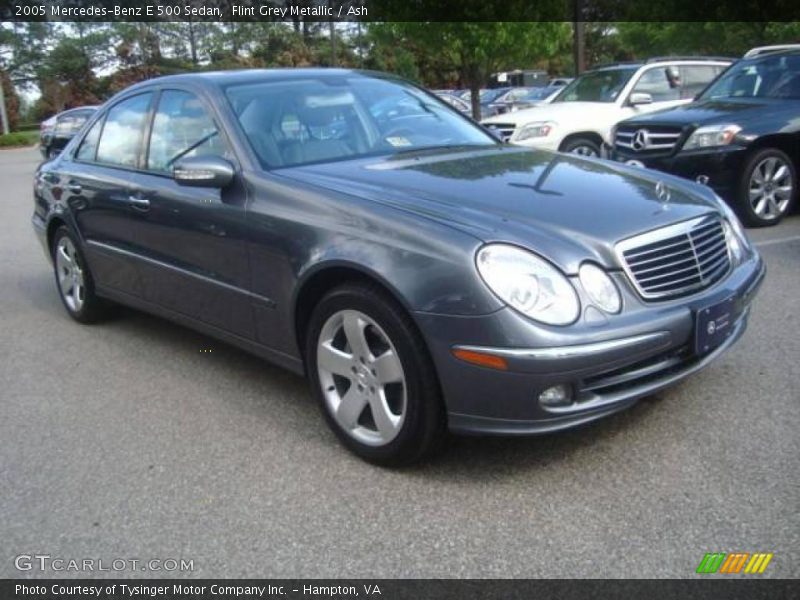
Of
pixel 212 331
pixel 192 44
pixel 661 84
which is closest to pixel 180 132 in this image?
pixel 212 331

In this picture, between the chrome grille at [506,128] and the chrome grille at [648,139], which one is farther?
the chrome grille at [506,128]

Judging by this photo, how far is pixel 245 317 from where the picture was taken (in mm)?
3812

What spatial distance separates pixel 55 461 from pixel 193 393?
A: 85 cm

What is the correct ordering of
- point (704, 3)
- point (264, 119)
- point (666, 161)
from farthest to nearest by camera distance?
point (704, 3)
point (666, 161)
point (264, 119)

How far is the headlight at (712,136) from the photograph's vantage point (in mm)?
7434

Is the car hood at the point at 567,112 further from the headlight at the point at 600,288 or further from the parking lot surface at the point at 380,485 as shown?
the headlight at the point at 600,288

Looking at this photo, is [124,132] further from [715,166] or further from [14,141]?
[14,141]

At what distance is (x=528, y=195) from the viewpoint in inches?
131

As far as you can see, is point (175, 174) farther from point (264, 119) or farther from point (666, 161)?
point (666, 161)

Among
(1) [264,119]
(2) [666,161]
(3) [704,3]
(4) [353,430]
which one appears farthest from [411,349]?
(3) [704,3]

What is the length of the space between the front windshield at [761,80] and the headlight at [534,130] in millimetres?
1920

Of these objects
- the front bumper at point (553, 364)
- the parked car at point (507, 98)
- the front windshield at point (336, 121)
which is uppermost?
the front windshield at point (336, 121)
